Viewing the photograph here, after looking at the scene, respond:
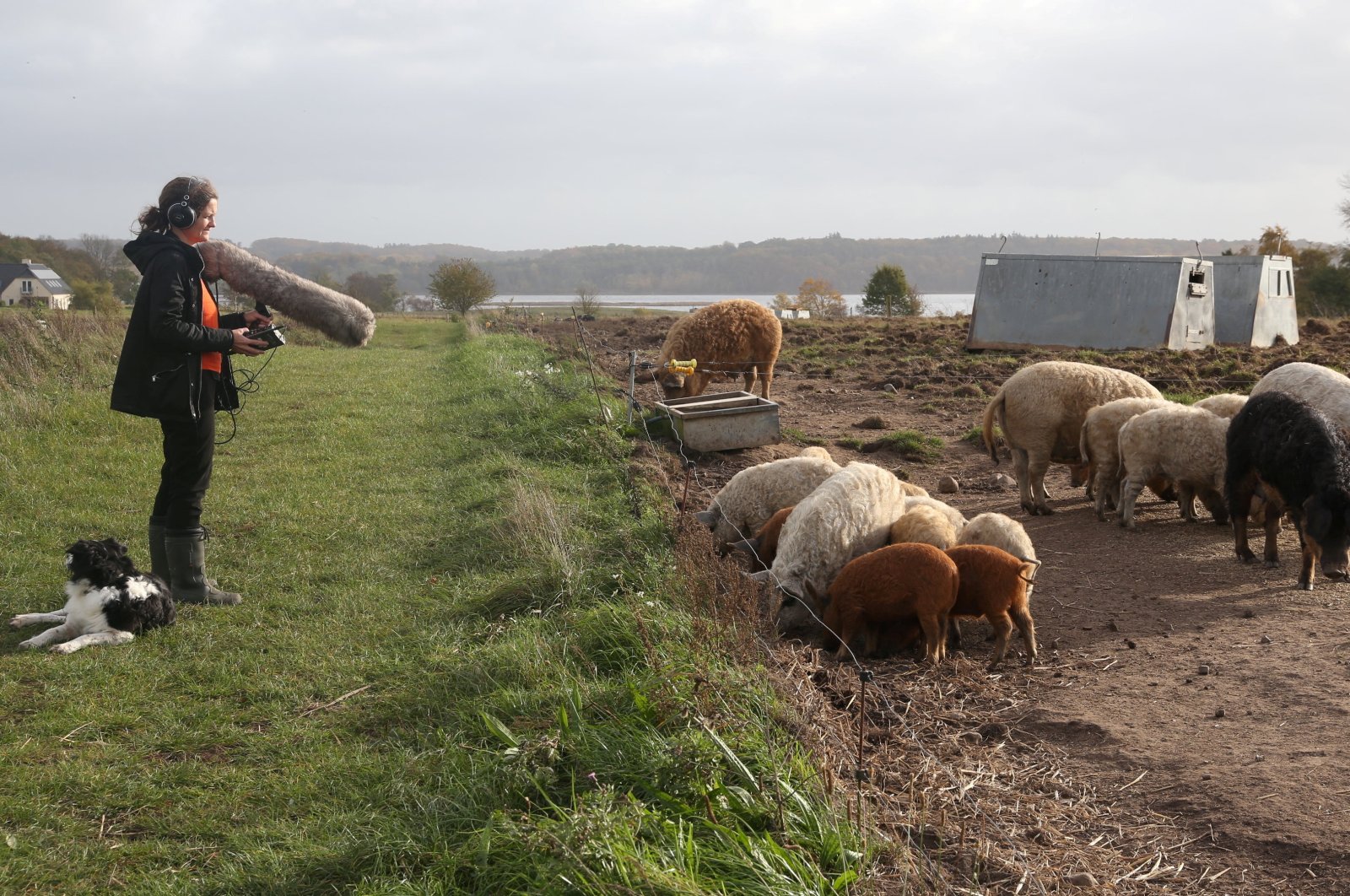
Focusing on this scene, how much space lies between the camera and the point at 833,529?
6.79 metres

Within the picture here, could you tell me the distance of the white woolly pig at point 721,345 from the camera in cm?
1384

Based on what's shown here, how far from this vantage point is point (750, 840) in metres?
3.23

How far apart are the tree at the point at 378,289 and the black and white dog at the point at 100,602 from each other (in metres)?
45.1

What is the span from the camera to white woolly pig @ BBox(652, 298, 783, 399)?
1384 cm

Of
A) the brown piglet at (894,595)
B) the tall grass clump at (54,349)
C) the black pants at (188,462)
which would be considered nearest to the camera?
the brown piglet at (894,595)

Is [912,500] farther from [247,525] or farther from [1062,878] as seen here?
[247,525]

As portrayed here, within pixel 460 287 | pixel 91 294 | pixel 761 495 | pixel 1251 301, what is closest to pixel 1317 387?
pixel 761 495

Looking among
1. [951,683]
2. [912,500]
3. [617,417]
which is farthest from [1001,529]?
[617,417]

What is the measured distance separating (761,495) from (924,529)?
5.50ft

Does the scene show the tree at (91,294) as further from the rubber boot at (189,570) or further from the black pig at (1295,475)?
the black pig at (1295,475)

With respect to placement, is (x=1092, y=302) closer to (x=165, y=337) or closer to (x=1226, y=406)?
(x=1226, y=406)

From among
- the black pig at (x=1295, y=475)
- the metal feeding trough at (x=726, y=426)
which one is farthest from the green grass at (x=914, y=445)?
the black pig at (x=1295, y=475)

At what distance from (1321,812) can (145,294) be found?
6592 millimetres

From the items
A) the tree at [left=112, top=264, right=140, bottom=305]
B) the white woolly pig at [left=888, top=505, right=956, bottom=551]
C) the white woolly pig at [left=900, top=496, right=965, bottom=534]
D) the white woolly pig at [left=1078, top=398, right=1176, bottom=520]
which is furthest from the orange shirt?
the tree at [left=112, top=264, right=140, bottom=305]
